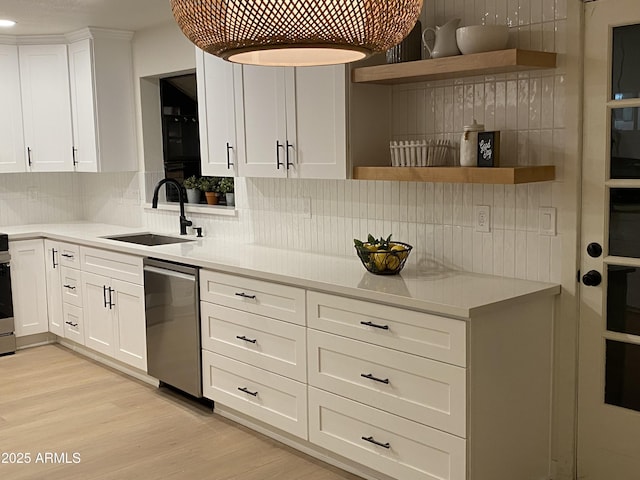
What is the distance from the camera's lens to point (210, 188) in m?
5.04

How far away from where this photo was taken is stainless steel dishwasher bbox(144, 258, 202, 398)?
12.9ft

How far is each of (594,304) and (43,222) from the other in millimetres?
4803

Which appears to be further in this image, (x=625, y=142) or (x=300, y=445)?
(x=300, y=445)

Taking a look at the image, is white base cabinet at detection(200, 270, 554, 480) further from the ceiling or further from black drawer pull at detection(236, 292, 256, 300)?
the ceiling

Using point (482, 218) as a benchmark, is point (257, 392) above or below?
below

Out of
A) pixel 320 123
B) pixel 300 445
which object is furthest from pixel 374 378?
pixel 320 123

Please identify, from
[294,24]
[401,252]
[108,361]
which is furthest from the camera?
[108,361]

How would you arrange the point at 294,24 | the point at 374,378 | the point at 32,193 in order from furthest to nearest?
the point at 32,193 < the point at 374,378 < the point at 294,24

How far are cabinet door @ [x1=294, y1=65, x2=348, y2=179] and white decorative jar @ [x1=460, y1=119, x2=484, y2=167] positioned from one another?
628 millimetres

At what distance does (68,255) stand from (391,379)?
3112mm

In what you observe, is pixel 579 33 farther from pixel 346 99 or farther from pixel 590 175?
pixel 346 99

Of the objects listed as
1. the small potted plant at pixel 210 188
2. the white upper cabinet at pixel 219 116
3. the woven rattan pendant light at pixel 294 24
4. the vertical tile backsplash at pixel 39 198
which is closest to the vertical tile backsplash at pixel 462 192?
the white upper cabinet at pixel 219 116

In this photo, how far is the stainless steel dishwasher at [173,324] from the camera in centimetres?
393

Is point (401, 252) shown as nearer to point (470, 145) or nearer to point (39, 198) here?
point (470, 145)
